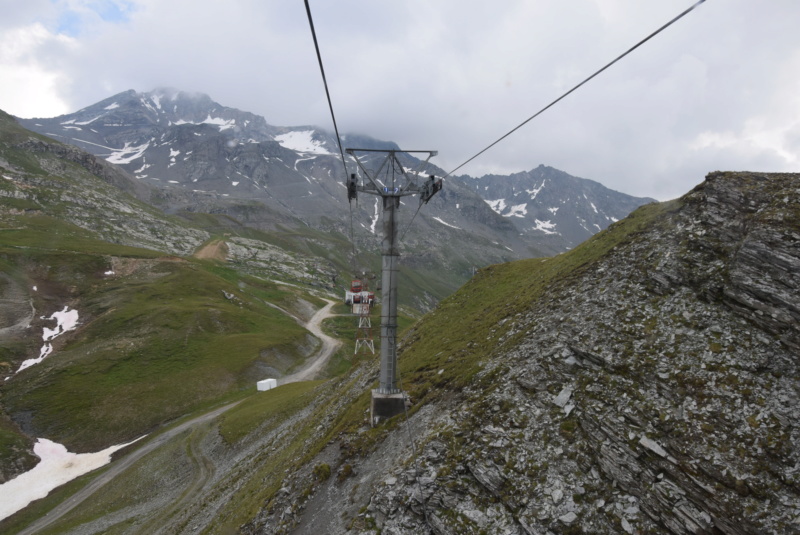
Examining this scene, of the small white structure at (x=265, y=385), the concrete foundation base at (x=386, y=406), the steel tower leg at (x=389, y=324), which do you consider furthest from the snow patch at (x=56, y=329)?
the steel tower leg at (x=389, y=324)

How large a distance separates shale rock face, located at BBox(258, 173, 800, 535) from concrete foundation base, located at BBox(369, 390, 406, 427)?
2584mm

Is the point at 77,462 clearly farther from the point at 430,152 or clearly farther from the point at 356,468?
the point at 430,152

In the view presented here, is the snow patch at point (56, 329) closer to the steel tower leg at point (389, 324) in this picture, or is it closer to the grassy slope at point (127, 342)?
the grassy slope at point (127, 342)

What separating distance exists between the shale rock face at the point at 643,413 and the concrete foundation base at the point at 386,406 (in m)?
2.58

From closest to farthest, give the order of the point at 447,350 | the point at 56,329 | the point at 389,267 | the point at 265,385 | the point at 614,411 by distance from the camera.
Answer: the point at 614,411
the point at 389,267
the point at 447,350
the point at 265,385
the point at 56,329

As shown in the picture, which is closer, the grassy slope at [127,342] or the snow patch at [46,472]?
the snow patch at [46,472]

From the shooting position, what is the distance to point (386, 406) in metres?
27.1

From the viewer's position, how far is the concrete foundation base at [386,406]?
26.8 m

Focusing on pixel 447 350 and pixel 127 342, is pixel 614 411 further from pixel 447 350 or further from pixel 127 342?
pixel 127 342

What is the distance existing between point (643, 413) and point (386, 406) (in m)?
16.0

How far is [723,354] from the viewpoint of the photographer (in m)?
18.3

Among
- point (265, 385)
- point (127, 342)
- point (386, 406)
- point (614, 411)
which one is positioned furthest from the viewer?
point (127, 342)

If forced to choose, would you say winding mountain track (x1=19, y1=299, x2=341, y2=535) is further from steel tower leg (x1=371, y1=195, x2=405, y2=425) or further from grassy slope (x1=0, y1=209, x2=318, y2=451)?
steel tower leg (x1=371, y1=195, x2=405, y2=425)

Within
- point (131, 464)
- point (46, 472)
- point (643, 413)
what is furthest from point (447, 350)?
point (46, 472)
